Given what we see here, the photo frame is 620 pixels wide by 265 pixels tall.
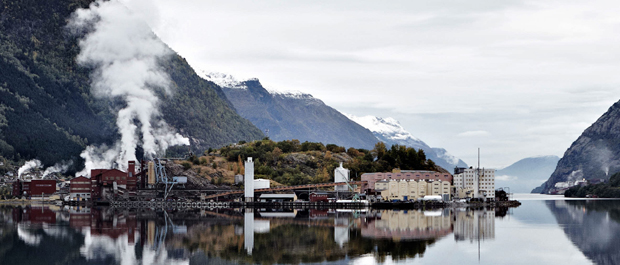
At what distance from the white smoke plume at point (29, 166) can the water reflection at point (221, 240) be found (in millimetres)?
103239

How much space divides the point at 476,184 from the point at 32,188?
98522 millimetres

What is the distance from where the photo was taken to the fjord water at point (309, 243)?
47312 mm

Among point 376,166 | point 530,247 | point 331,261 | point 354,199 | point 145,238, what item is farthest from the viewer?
point 376,166

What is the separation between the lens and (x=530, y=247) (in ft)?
179

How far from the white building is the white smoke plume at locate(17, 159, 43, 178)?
105451mm

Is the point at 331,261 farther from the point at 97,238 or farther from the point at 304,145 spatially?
the point at 304,145

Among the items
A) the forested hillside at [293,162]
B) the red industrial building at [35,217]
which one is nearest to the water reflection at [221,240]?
the red industrial building at [35,217]

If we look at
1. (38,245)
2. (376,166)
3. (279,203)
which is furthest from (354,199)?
(38,245)

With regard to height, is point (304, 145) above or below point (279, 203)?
above

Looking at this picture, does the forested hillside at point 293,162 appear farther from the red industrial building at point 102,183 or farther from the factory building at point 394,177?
the factory building at point 394,177

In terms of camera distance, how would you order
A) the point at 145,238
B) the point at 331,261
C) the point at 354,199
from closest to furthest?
the point at 331,261 < the point at 145,238 < the point at 354,199

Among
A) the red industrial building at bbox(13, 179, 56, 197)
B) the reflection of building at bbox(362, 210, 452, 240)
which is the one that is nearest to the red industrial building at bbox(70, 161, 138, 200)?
the red industrial building at bbox(13, 179, 56, 197)

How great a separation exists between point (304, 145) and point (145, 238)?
13559 cm

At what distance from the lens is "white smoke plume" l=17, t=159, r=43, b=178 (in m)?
177
